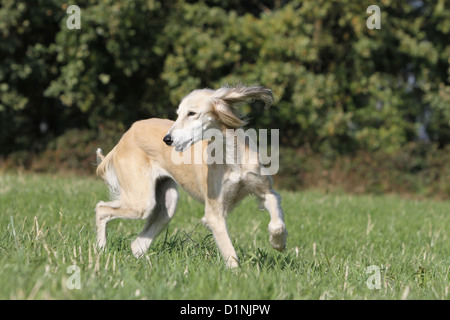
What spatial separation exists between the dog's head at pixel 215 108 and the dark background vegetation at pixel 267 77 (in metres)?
8.84

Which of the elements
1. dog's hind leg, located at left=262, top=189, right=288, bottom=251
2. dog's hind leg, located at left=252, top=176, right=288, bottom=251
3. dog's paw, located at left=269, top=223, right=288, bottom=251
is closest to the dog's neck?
dog's hind leg, located at left=252, top=176, right=288, bottom=251

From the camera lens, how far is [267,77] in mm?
13047

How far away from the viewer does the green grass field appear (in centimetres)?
286

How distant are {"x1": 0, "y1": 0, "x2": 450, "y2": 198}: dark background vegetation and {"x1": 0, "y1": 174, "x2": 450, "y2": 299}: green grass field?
18.8 ft

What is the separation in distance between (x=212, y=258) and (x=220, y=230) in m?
0.22

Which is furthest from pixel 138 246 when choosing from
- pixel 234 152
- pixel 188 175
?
pixel 234 152

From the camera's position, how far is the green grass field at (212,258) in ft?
9.38

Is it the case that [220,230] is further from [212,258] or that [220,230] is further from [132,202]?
[132,202]

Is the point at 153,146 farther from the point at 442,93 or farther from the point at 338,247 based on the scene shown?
the point at 442,93

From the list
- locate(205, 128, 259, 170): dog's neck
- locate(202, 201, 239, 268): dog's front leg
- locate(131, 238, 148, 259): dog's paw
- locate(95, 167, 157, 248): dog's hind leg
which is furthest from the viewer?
locate(95, 167, 157, 248): dog's hind leg

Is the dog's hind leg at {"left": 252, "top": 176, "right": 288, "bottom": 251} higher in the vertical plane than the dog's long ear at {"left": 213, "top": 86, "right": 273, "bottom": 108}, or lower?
lower

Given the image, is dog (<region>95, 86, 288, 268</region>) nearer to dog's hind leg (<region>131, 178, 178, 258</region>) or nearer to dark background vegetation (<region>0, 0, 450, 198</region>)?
dog's hind leg (<region>131, 178, 178, 258</region>)

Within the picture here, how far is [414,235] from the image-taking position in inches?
252

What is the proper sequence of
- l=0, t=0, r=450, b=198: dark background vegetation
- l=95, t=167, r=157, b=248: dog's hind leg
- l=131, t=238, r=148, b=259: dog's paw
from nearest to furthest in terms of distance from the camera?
l=131, t=238, r=148, b=259: dog's paw
l=95, t=167, r=157, b=248: dog's hind leg
l=0, t=0, r=450, b=198: dark background vegetation
